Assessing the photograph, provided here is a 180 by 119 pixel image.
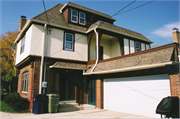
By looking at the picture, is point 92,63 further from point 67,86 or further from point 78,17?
point 78,17

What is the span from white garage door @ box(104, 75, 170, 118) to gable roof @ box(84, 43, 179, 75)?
0.88 m

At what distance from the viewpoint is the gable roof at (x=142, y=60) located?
741 centimetres

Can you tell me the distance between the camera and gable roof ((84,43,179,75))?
24.3ft

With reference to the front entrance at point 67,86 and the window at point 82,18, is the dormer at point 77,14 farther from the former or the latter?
the front entrance at point 67,86

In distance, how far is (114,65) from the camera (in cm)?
1016

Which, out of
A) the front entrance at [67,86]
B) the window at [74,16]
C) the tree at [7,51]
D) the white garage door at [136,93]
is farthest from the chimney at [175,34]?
the tree at [7,51]

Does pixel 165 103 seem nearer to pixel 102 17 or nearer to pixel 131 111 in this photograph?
pixel 131 111

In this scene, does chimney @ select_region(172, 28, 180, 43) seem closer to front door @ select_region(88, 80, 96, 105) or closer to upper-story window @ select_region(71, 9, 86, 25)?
upper-story window @ select_region(71, 9, 86, 25)

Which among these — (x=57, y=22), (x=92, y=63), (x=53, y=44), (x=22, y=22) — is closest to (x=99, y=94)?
(x=92, y=63)

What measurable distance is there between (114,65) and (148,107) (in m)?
3.38

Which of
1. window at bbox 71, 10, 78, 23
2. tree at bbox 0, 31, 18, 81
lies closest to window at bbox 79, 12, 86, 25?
window at bbox 71, 10, 78, 23

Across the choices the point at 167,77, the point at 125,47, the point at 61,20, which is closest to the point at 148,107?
the point at 167,77

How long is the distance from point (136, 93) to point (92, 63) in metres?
4.92

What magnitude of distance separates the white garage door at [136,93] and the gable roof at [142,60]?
88 centimetres
